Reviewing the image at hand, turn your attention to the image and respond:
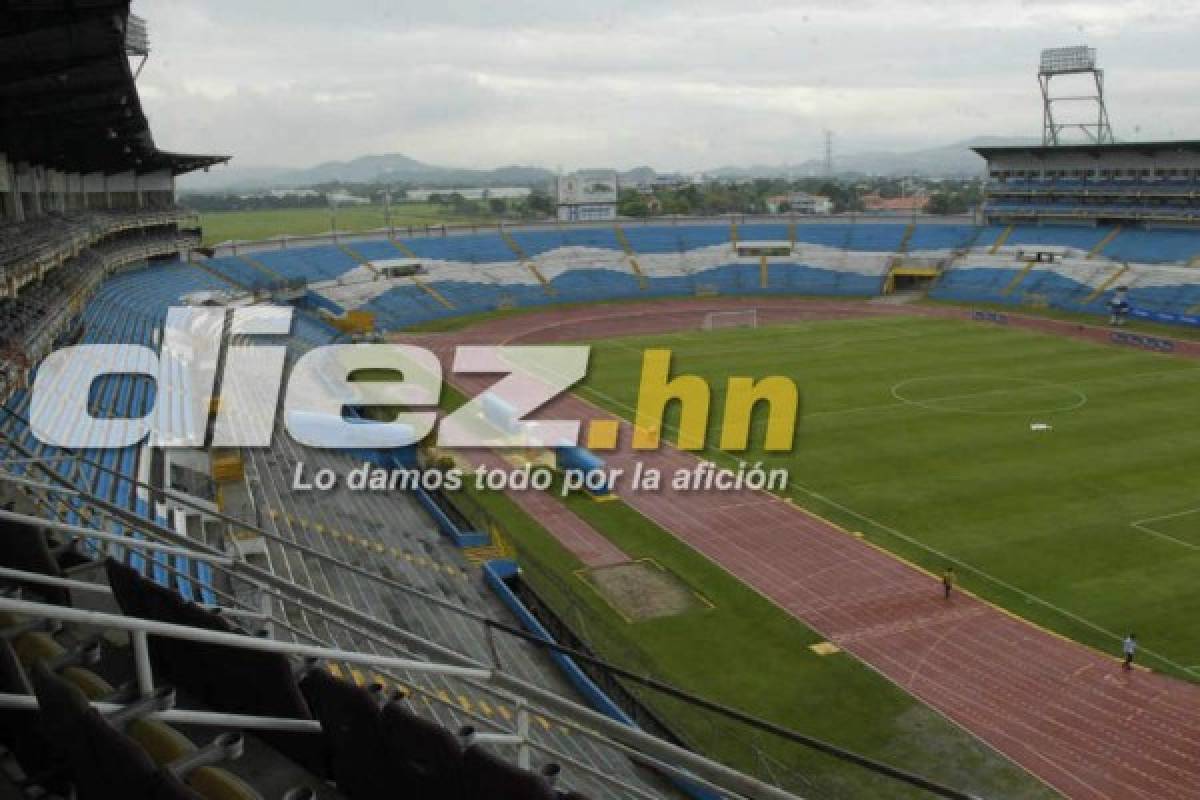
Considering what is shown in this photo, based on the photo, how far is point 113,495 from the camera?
15.6m

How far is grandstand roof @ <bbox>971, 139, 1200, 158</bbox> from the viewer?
6831 centimetres

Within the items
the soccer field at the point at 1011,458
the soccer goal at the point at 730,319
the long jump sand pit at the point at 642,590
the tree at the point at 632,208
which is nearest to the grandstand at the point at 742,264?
the soccer goal at the point at 730,319

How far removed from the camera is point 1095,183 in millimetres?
74812

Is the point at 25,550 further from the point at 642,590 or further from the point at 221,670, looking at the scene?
the point at 642,590

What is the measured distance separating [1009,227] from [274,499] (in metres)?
68.7

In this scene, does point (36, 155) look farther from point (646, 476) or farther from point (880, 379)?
point (880, 379)

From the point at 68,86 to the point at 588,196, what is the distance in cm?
8345

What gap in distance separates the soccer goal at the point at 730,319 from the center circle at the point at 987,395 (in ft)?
60.8

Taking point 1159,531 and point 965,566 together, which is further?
point 1159,531

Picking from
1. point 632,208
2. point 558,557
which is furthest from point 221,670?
point 632,208

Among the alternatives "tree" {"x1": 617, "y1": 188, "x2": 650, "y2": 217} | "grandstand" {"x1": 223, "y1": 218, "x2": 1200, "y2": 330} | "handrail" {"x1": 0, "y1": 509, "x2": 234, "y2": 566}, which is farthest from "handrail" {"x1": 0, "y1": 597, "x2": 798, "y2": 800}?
"tree" {"x1": 617, "y1": 188, "x2": 650, "y2": 217}

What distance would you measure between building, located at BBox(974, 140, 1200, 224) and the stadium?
51.8 feet

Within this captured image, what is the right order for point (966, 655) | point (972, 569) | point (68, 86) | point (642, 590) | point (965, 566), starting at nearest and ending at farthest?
point (966, 655)
point (68, 86)
point (642, 590)
point (972, 569)
point (965, 566)

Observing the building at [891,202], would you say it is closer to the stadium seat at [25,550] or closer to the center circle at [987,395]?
the center circle at [987,395]
